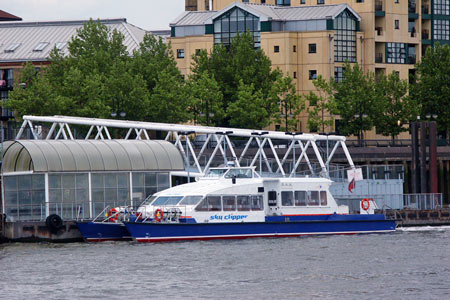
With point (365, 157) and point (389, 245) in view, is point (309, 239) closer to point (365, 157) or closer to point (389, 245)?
point (389, 245)

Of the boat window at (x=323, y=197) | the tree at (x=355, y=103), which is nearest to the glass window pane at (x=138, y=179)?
the boat window at (x=323, y=197)

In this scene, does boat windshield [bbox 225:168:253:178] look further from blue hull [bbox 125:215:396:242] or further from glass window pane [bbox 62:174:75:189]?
glass window pane [bbox 62:174:75:189]

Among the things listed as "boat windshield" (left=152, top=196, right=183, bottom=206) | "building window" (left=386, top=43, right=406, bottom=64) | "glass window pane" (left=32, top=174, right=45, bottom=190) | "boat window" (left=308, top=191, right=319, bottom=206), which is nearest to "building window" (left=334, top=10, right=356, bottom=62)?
"building window" (left=386, top=43, right=406, bottom=64)

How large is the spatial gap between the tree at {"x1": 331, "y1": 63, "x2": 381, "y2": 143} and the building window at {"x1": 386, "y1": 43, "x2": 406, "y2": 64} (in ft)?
67.2

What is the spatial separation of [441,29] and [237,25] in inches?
1104

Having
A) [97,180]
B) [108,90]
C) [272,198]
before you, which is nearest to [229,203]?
[272,198]

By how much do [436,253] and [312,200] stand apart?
13.8m

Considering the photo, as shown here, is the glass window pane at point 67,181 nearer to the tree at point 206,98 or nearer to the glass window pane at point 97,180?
the glass window pane at point 97,180

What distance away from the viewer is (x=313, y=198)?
279 feet

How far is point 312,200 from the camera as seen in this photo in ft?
279

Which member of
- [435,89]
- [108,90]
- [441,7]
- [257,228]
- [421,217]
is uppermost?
[441,7]

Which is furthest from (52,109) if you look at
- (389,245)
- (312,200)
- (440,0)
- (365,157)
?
(440,0)

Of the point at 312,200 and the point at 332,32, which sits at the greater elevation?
the point at 332,32

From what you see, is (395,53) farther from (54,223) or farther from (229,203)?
(54,223)
